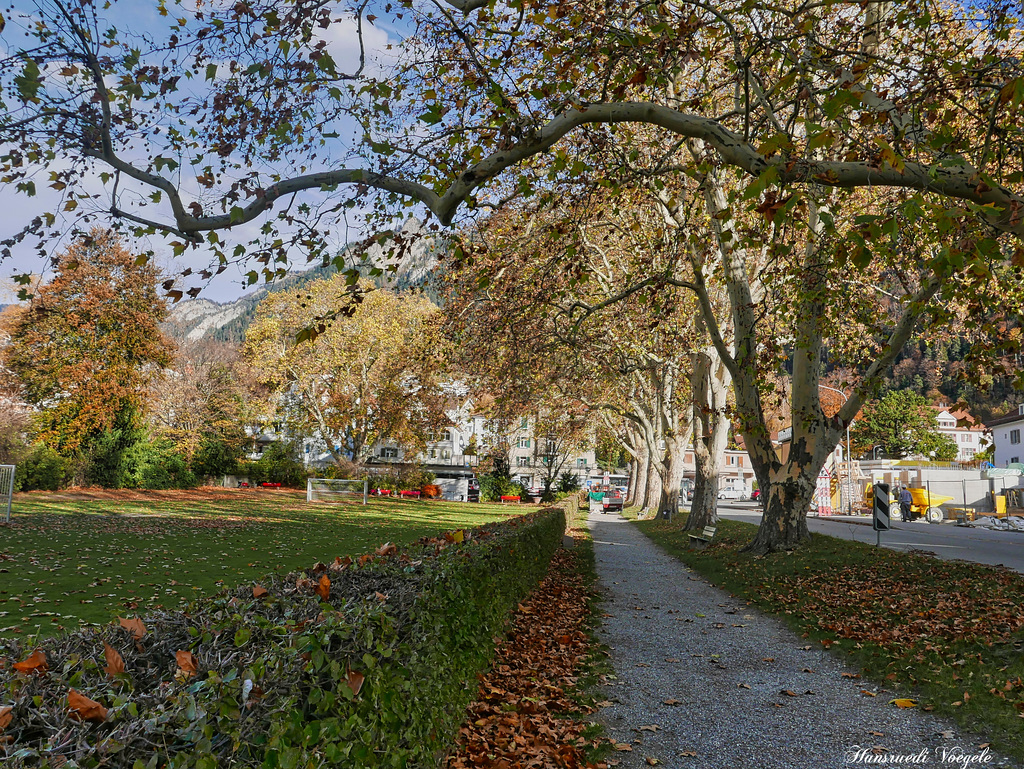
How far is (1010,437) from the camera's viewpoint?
210 feet

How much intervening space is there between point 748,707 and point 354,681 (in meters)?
4.48

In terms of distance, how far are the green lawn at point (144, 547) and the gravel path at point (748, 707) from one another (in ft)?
15.8

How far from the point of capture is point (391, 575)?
4543mm

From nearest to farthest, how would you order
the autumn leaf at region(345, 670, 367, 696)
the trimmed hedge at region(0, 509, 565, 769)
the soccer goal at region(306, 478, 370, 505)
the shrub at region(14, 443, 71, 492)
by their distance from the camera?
1. the trimmed hedge at region(0, 509, 565, 769)
2. the autumn leaf at region(345, 670, 367, 696)
3. the shrub at region(14, 443, 71, 492)
4. the soccer goal at region(306, 478, 370, 505)

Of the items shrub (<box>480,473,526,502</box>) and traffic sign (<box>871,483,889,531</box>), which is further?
shrub (<box>480,473,526,502</box>)

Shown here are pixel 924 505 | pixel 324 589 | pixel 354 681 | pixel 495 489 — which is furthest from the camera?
pixel 495 489

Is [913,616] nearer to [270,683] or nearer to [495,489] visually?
[270,683]

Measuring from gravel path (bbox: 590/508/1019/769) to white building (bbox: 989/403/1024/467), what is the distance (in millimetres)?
64469

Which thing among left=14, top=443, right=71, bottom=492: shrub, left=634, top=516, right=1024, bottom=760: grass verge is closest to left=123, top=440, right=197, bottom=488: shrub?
left=14, top=443, right=71, bottom=492: shrub

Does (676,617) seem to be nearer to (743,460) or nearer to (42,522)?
(42,522)

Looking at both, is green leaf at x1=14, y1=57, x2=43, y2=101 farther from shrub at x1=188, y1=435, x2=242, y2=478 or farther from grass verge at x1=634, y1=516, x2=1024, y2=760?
shrub at x1=188, y1=435, x2=242, y2=478

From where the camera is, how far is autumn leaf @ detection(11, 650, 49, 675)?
7.04 ft

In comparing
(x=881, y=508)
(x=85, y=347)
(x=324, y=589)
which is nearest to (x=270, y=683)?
(x=324, y=589)

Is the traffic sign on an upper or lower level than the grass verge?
upper
